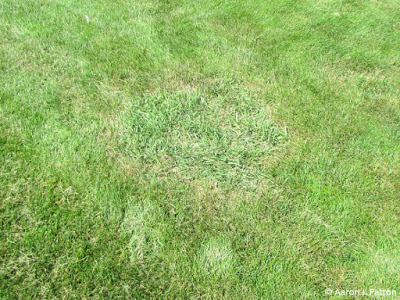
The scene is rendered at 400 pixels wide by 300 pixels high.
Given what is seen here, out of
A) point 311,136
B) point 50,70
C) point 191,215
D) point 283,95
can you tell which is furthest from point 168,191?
point 50,70

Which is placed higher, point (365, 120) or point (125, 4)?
point (125, 4)

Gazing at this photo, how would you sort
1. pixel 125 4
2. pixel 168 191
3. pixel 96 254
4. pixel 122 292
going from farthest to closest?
1. pixel 125 4
2. pixel 168 191
3. pixel 96 254
4. pixel 122 292

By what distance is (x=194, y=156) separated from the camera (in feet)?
8.38

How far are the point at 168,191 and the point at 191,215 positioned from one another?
0.92ft

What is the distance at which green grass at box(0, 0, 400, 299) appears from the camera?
6.26ft

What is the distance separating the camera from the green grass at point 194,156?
1908 millimetres

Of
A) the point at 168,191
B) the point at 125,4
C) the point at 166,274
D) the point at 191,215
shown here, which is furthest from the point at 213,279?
the point at 125,4

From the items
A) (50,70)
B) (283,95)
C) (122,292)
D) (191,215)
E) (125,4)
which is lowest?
(122,292)

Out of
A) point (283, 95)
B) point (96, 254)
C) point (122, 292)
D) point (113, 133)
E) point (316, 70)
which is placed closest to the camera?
point (122, 292)

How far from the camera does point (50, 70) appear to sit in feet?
10.5

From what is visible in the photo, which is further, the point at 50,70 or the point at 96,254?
the point at 50,70

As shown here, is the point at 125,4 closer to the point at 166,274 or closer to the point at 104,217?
the point at 104,217

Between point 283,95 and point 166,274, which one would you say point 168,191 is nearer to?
point 166,274

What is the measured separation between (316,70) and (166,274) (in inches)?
112
